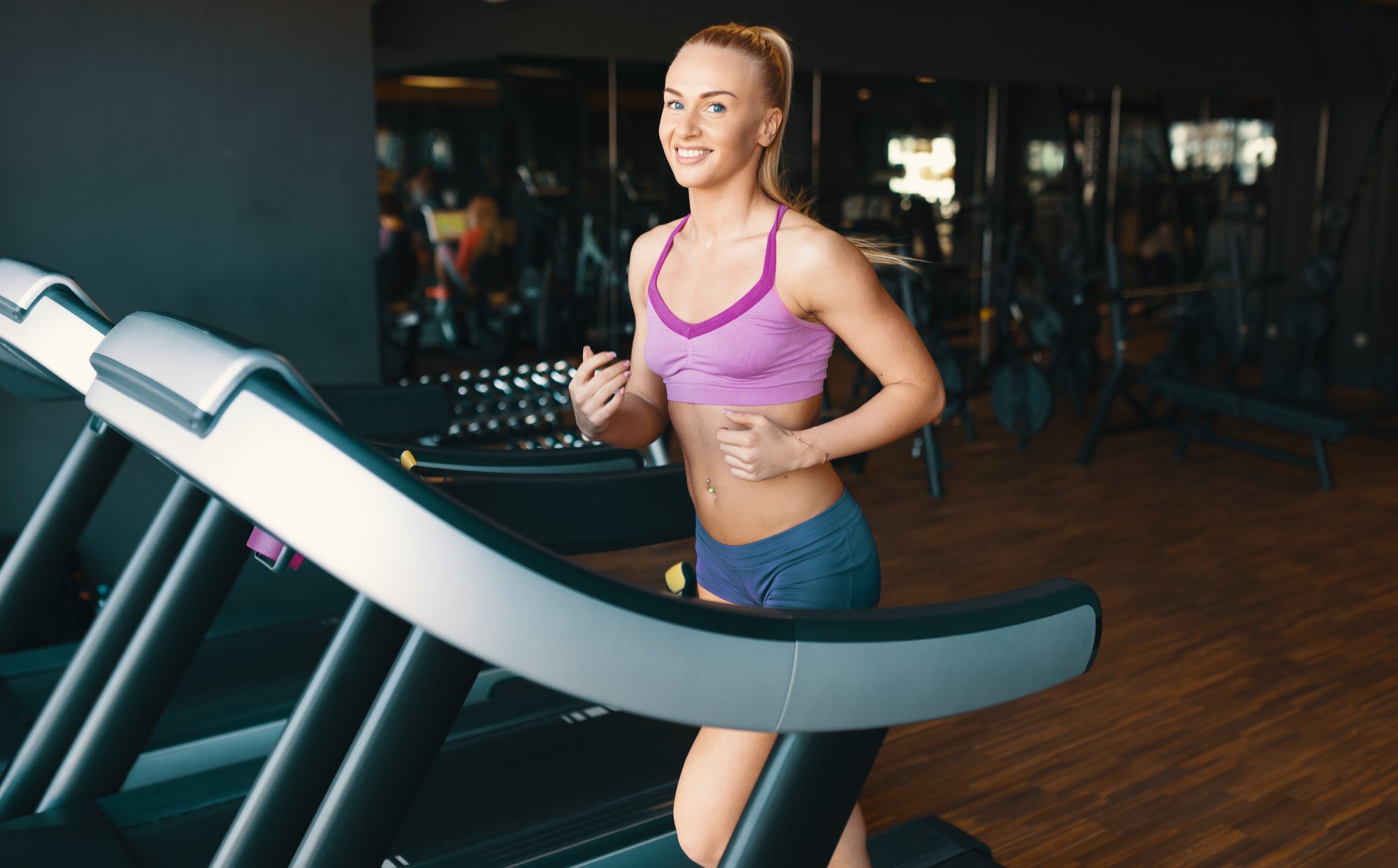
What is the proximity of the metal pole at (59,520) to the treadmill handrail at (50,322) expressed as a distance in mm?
866

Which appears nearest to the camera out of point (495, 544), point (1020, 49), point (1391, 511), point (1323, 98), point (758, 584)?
point (495, 544)

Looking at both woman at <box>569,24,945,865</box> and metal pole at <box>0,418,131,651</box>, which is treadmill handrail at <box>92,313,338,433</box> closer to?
woman at <box>569,24,945,865</box>

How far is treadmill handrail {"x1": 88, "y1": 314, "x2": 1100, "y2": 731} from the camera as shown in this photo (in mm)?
774

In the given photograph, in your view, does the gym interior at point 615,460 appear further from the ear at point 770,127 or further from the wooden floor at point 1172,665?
the ear at point 770,127

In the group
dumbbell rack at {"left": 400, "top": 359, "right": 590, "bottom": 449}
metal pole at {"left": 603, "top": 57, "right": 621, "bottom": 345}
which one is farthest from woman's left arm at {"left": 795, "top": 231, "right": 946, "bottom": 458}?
metal pole at {"left": 603, "top": 57, "right": 621, "bottom": 345}

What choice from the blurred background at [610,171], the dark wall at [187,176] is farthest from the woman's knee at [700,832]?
the dark wall at [187,176]

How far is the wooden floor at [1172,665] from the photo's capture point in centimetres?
237

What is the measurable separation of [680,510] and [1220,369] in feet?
24.3

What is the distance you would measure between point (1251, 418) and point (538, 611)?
4.97 meters

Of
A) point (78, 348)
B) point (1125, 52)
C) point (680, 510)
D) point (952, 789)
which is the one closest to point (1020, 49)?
point (1125, 52)

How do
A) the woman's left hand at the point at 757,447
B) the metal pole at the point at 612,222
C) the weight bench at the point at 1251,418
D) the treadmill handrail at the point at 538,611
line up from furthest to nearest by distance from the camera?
the metal pole at the point at 612,222
the weight bench at the point at 1251,418
the woman's left hand at the point at 757,447
the treadmill handrail at the point at 538,611

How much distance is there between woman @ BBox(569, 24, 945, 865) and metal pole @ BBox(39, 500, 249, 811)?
78 cm

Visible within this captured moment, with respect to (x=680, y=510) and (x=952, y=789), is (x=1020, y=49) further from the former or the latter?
(x=680, y=510)

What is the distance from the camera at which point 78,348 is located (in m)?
1.34
